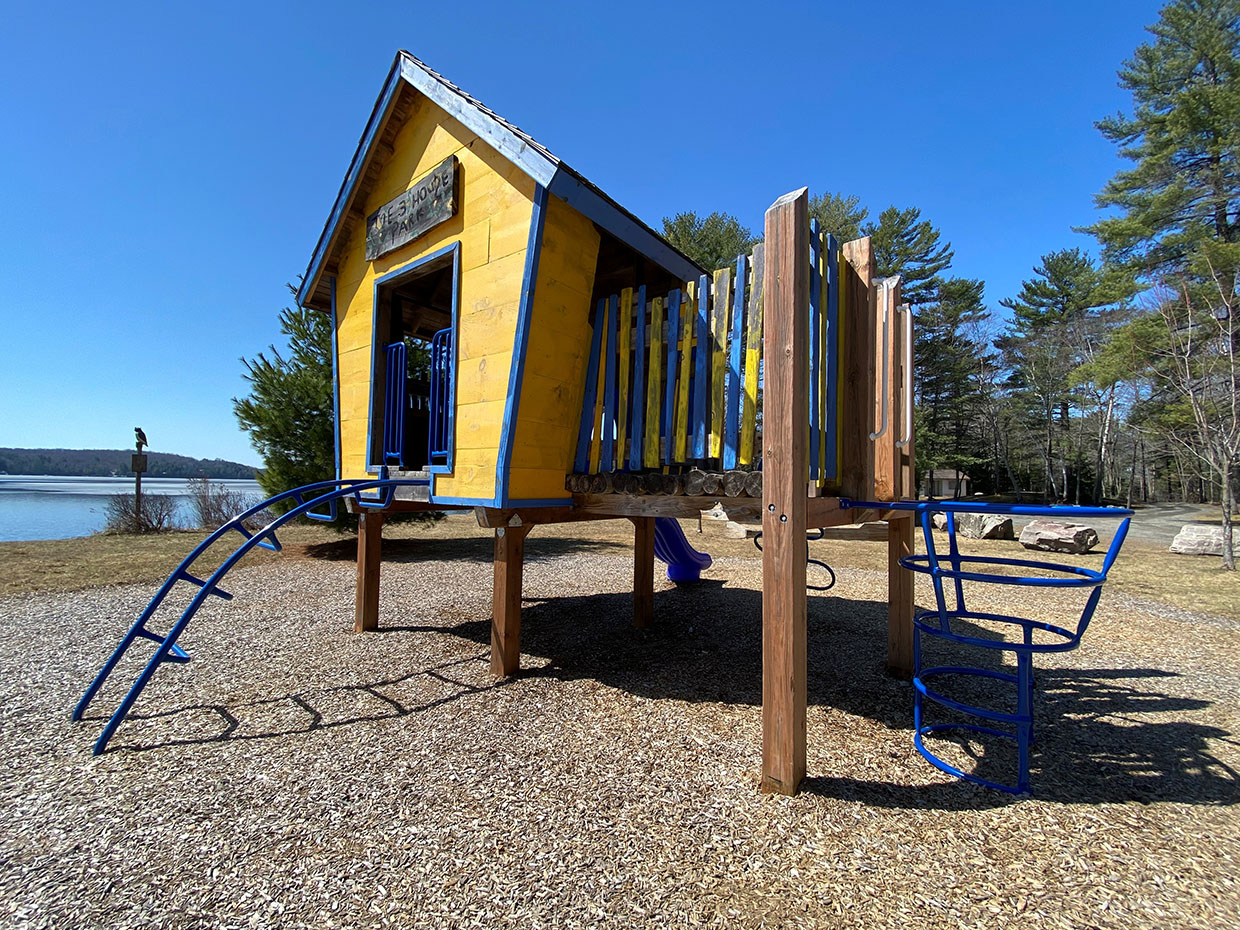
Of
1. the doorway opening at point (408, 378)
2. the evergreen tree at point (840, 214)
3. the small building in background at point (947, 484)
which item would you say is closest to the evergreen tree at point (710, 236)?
the evergreen tree at point (840, 214)

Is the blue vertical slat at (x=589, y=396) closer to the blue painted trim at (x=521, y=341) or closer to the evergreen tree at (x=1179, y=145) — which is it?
the blue painted trim at (x=521, y=341)

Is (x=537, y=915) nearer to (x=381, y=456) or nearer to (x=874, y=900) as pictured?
(x=874, y=900)

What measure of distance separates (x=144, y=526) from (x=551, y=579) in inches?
521

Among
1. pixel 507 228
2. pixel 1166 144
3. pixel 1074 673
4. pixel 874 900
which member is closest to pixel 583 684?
pixel 874 900

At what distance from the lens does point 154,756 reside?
123 inches

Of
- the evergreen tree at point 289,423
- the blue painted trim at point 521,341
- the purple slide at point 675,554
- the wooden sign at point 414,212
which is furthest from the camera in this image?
the evergreen tree at point 289,423

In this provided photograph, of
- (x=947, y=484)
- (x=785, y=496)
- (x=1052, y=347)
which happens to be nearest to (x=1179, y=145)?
(x=1052, y=347)

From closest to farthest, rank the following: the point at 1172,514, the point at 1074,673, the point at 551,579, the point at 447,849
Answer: the point at 447,849 < the point at 1074,673 < the point at 551,579 < the point at 1172,514

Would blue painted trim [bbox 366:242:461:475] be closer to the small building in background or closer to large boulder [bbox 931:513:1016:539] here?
large boulder [bbox 931:513:1016:539]

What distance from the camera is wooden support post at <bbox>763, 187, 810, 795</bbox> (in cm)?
273

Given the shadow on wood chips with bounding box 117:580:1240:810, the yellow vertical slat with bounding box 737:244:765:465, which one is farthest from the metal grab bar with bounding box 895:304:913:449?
the shadow on wood chips with bounding box 117:580:1240:810

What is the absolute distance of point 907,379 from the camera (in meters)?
4.27

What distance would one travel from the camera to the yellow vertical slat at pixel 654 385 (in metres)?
4.08

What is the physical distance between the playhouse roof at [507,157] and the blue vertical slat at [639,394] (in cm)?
72
